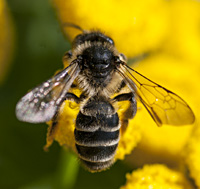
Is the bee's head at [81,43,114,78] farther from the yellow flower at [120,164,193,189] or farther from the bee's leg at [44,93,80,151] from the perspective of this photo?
the yellow flower at [120,164,193,189]

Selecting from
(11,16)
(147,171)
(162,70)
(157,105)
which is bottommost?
(147,171)

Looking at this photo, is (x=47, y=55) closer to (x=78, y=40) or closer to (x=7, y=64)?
(x=7, y=64)

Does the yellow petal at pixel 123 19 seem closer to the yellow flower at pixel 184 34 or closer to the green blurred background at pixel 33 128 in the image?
the yellow flower at pixel 184 34

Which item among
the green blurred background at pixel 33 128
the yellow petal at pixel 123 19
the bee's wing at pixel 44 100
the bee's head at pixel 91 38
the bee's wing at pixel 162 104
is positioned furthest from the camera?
the green blurred background at pixel 33 128

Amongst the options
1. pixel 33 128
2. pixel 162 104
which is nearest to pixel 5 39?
pixel 33 128

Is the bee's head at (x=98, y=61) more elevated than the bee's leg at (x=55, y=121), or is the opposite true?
the bee's head at (x=98, y=61)

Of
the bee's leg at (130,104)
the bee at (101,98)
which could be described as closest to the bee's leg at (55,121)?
the bee at (101,98)

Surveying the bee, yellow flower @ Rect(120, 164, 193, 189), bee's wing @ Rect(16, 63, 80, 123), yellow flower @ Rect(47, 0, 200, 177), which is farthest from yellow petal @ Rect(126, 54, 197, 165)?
bee's wing @ Rect(16, 63, 80, 123)

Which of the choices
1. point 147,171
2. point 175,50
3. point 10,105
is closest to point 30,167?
point 10,105
